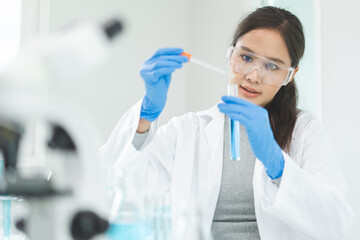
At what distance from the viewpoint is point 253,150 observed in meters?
1.38

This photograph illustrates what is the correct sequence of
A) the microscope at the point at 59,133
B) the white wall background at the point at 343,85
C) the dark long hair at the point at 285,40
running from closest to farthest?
the microscope at the point at 59,133, the dark long hair at the point at 285,40, the white wall background at the point at 343,85

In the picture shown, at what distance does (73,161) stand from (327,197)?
1.05m

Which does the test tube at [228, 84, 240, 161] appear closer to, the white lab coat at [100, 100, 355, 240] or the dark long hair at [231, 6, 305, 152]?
Answer: the white lab coat at [100, 100, 355, 240]

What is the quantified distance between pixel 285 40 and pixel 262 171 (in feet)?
1.72

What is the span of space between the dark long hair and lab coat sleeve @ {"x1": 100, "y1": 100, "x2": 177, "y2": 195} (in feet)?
1.44

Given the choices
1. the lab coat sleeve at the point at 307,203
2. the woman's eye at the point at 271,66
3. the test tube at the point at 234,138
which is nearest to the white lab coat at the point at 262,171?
the lab coat sleeve at the point at 307,203

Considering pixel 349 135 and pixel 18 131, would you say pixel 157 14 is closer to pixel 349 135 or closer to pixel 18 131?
pixel 349 135

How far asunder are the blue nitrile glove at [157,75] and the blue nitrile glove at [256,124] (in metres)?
0.20

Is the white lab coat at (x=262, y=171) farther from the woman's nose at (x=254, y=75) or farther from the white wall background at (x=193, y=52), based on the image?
the white wall background at (x=193, y=52)

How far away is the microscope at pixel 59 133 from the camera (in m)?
0.49

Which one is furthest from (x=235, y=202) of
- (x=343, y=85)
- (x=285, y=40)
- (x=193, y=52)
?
(x=193, y=52)

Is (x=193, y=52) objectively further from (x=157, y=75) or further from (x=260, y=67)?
(x=157, y=75)

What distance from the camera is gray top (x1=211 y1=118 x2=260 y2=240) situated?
59.9 inches

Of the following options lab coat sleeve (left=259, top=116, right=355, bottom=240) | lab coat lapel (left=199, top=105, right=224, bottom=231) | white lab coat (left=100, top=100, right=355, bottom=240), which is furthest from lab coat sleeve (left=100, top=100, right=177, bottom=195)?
lab coat sleeve (left=259, top=116, right=355, bottom=240)
